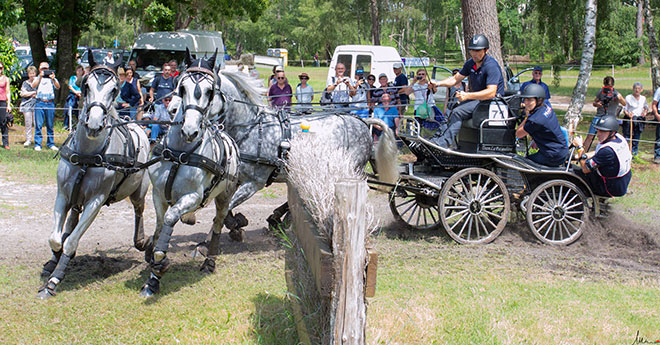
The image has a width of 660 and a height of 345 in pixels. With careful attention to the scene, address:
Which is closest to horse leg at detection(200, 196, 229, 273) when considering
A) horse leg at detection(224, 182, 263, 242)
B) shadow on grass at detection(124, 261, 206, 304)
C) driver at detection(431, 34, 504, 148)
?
shadow on grass at detection(124, 261, 206, 304)

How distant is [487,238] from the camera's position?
27.6ft

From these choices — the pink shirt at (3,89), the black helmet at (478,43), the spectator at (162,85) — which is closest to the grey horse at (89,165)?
the black helmet at (478,43)

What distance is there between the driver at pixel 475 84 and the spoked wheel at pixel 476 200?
560 mm

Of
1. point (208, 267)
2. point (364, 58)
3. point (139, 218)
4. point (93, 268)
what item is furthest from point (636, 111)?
point (93, 268)

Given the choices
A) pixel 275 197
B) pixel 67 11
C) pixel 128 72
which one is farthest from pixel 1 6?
pixel 275 197

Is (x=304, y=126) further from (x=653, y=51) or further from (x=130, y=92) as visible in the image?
(x=653, y=51)

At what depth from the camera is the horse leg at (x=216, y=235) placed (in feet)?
23.6

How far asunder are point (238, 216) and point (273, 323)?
10.1 feet

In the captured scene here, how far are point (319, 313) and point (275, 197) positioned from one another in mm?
7107

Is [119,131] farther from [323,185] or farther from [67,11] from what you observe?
[67,11]

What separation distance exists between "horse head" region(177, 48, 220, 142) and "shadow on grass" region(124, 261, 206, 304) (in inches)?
62.9

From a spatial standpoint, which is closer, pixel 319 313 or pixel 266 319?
pixel 319 313

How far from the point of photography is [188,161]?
20.5 ft

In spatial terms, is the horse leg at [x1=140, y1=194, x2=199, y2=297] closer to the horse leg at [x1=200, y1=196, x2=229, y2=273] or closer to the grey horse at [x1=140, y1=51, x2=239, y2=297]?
the grey horse at [x1=140, y1=51, x2=239, y2=297]
